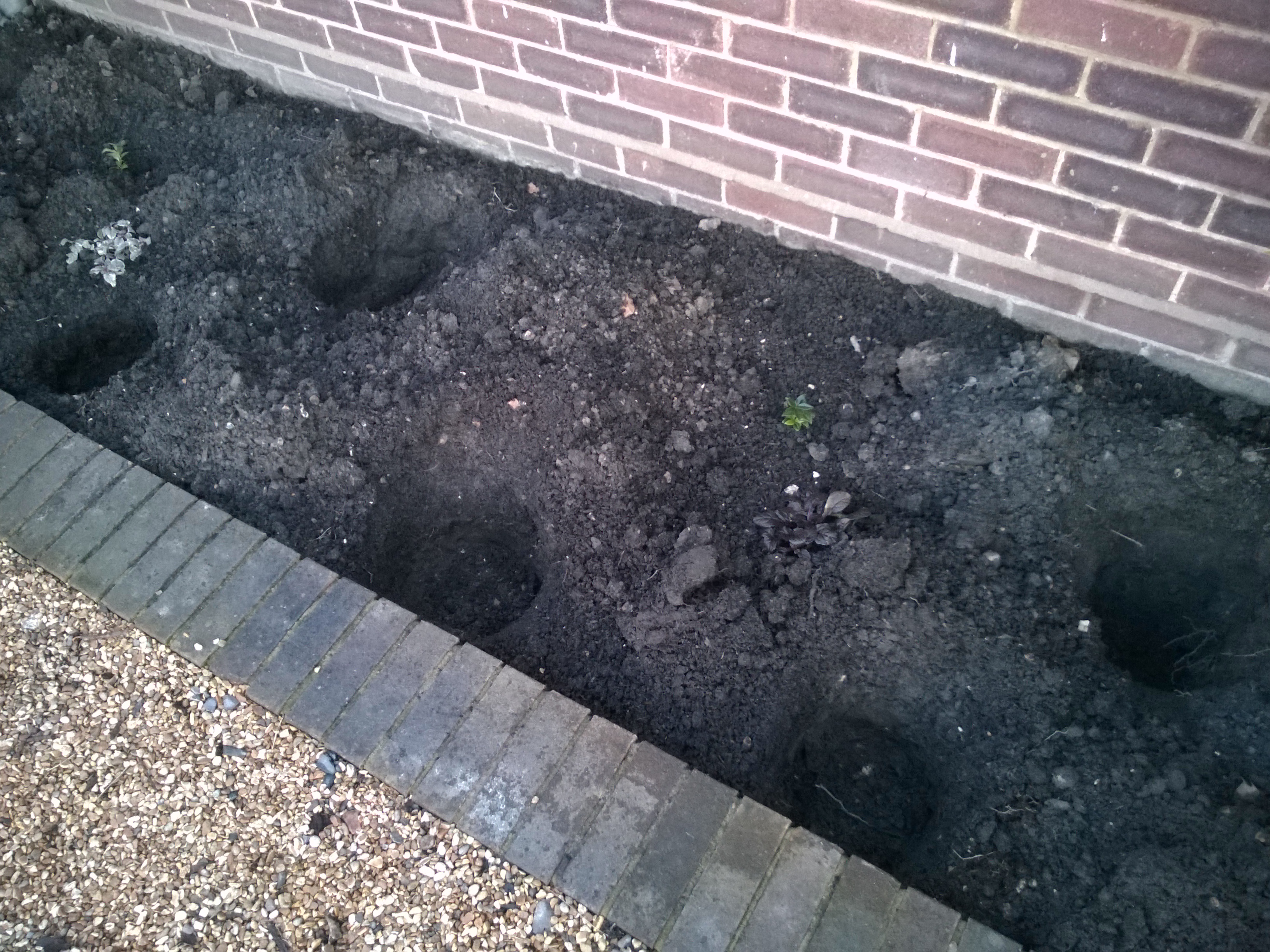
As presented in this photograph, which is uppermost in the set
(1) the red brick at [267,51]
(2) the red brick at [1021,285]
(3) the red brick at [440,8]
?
(3) the red brick at [440,8]

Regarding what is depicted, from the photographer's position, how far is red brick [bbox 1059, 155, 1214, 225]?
89.7 inches

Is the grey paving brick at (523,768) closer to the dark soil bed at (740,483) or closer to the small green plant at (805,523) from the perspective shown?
the dark soil bed at (740,483)

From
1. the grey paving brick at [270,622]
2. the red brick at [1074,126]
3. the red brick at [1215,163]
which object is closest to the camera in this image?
the red brick at [1215,163]

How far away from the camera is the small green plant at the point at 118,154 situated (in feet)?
12.1

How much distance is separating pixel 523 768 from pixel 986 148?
208cm

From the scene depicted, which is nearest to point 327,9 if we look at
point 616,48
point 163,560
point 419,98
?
point 419,98

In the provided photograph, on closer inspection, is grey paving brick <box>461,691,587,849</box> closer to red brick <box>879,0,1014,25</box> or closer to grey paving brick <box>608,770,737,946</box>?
grey paving brick <box>608,770,737,946</box>

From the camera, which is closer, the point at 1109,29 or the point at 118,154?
the point at 1109,29

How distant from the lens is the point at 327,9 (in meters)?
3.44

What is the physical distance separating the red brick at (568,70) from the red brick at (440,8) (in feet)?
0.83

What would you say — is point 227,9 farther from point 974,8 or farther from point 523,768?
point 523,768

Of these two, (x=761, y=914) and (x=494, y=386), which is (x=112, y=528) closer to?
(x=494, y=386)

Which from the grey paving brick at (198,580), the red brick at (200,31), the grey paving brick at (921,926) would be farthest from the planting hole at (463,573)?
the red brick at (200,31)

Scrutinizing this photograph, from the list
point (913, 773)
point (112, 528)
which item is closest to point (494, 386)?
point (112, 528)
